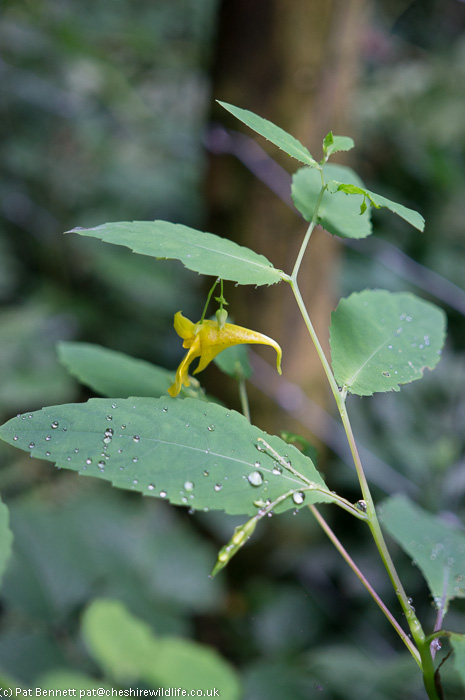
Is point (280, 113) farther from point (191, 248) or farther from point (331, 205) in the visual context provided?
point (191, 248)

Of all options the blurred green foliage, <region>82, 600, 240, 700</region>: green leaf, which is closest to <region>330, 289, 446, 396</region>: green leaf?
<region>82, 600, 240, 700</region>: green leaf

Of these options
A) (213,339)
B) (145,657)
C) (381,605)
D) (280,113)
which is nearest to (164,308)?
(280,113)

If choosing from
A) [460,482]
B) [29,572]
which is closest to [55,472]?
[29,572]

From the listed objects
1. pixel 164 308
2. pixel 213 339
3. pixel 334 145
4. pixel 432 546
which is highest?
pixel 334 145

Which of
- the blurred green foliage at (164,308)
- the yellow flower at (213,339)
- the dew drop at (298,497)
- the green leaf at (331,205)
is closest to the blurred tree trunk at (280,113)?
the blurred green foliage at (164,308)

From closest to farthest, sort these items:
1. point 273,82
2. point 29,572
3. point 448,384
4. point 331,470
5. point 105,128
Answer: point 29,572 → point 273,82 → point 331,470 → point 448,384 → point 105,128

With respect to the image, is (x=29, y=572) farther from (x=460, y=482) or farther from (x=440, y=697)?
(x=460, y=482)
